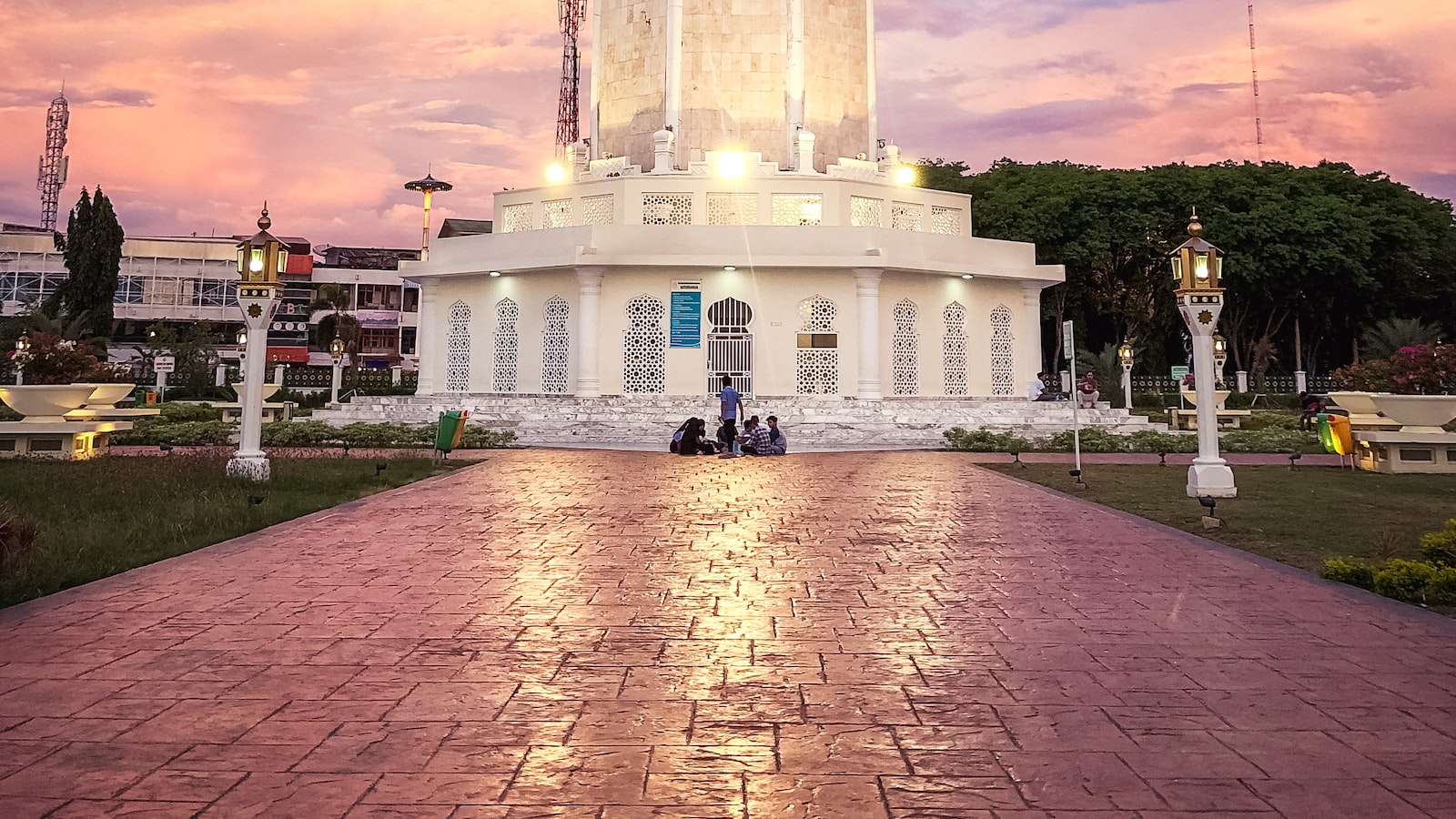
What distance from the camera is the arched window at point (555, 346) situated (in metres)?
27.8

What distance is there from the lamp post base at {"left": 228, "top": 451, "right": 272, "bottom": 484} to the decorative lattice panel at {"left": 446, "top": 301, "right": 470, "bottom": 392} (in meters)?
17.1

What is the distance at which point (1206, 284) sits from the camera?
40.7ft

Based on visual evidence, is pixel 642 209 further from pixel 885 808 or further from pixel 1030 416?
pixel 885 808

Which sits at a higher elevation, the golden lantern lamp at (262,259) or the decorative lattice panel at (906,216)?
the decorative lattice panel at (906,216)

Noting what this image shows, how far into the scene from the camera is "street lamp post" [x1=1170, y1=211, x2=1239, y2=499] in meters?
11.7

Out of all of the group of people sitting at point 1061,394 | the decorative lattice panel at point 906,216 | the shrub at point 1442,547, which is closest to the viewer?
the shrub at point 1442,547

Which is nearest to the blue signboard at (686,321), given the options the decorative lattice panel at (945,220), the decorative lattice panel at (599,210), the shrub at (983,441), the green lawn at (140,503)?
the decorative lattice panel at (599,210)

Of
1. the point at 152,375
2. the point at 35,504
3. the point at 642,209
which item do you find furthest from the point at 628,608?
the point at 152,375

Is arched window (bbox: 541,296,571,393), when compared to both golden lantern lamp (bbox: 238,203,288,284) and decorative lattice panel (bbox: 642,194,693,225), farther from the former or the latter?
golden lantern lamp (bbox: 238,203,288,284)

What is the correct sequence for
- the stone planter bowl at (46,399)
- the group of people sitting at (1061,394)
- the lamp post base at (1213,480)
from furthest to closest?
the group of people sitting at (1061,394)
the stone planter bowl at (46,399)
the lamp post base at (1213,480)

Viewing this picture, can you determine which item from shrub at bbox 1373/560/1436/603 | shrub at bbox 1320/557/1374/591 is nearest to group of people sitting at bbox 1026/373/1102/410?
shrub at bbox 1320/557/1374/591

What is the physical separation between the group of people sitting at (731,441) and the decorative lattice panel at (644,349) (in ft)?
25.3

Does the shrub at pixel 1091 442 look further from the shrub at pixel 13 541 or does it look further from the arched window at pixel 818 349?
the shrub at pixel 13 541

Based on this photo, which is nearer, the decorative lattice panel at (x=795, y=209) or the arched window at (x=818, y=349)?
the arched window at (x=818, y=349)
